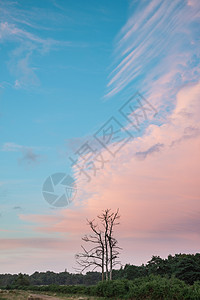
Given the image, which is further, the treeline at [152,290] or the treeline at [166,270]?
the treeline at [166,270]

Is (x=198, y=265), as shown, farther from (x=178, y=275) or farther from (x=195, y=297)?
(x=195, y=297)

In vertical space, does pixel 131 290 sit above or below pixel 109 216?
below

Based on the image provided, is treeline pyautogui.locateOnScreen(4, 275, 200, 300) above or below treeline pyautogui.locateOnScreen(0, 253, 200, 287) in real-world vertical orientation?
below

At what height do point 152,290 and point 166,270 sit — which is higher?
point 166,270

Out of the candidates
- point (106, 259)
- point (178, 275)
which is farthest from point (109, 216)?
point (178, 275)

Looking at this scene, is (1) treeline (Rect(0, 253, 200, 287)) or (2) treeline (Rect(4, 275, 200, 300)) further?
(1) treeline (Rect(0, 253, 200, 287))

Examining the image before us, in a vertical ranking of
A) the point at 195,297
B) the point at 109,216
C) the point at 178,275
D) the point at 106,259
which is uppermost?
the point at 109,216

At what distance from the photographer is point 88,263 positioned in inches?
1492

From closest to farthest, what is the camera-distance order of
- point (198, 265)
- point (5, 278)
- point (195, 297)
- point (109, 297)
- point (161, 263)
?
point (195, 297) < point (109, 297) < point (198, 265) < point (161, 263) < point (5, 278)

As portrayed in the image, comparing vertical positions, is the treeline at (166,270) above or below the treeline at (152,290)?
above

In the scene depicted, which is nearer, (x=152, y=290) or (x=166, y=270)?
(x=152, y=290)

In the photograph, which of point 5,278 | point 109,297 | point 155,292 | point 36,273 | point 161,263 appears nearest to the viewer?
point 155,292

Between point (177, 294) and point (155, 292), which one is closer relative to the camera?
point (177, 294)

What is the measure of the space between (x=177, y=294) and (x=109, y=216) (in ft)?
66.2
